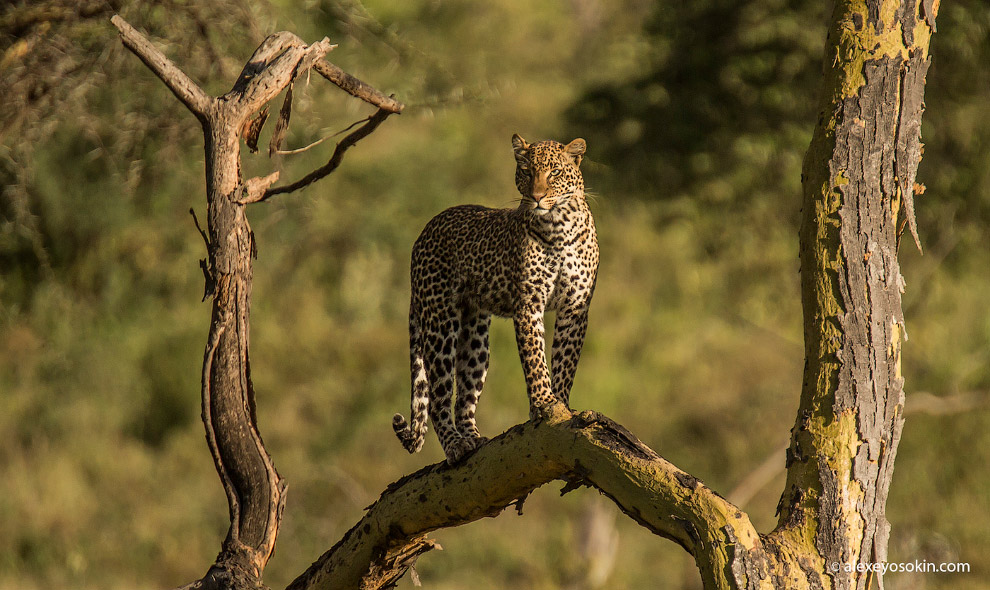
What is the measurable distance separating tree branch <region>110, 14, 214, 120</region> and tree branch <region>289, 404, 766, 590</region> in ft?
5.59

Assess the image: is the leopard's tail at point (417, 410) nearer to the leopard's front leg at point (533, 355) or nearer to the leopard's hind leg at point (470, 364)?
the leopard's hind leg at point (470, 364)

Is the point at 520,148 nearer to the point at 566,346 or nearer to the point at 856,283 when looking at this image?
the point at 566,346

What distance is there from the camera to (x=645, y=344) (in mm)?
20641

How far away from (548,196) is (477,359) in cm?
100

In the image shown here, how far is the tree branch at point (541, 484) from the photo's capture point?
3.80 m

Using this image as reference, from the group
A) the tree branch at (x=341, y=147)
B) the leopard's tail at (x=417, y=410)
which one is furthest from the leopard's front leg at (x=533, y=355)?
the tree branch at (x=341, y=147)

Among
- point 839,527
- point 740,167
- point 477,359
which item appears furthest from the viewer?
point 740,167

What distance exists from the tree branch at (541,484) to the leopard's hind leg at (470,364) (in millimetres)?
570

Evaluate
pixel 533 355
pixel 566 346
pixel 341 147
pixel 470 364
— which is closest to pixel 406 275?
pixel 470 364

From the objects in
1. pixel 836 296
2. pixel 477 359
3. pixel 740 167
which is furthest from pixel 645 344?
pixel 836 296

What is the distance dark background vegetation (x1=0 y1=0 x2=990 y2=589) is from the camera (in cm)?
962

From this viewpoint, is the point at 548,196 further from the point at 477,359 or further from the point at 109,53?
the point at 109,53

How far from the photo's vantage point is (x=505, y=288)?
202 inches

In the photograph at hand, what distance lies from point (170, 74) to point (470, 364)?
1.83 meters
